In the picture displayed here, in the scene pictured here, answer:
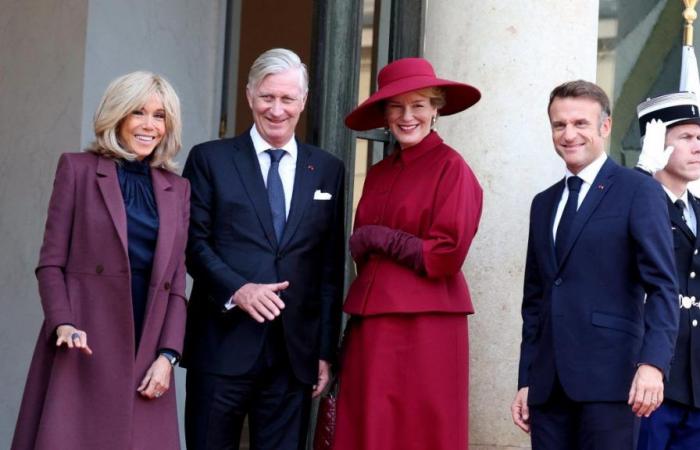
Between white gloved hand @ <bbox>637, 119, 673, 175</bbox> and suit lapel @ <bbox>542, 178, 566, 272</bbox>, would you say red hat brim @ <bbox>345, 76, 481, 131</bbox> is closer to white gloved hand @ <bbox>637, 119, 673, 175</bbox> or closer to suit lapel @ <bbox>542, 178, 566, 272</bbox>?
suit lapel @ <bbox>542, 178, 566, 272</bbox>

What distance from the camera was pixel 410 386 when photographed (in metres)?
5.00

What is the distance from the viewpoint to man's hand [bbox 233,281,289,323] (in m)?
4.84

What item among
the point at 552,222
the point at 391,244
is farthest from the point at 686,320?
the point at 391,244

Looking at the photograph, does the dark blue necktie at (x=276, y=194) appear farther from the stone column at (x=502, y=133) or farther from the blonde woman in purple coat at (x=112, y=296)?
the stone column at (x=502, y=133)

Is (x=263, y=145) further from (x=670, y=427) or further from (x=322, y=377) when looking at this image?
(x=670, y=427)

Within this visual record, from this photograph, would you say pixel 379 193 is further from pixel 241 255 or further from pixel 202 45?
pixel 202 45

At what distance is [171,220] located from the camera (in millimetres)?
4762

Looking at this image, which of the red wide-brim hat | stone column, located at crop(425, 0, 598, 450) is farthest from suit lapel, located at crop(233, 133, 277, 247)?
stone column, located at crop(425, 0, 598, 450)

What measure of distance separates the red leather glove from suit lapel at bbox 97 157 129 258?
2.86 feet

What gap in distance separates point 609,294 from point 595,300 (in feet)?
0.16

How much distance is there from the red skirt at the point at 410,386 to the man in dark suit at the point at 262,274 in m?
0.22

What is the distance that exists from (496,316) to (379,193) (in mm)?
958

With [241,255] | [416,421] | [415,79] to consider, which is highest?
[415,79]

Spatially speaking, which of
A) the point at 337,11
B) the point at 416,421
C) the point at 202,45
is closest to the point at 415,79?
the point at 337,11
